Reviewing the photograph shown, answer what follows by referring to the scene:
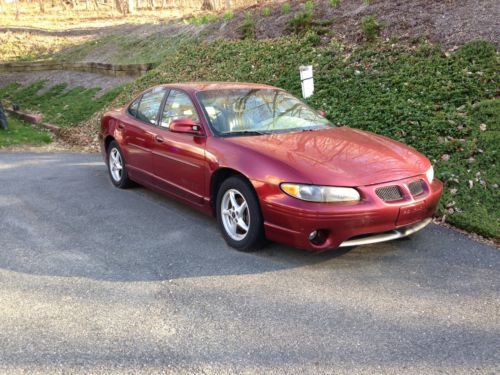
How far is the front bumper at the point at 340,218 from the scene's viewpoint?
381 cm

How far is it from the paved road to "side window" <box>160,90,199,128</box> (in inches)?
43.2

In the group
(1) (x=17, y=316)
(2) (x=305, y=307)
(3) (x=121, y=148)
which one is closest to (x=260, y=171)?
→ (2) (x=305, y=307)

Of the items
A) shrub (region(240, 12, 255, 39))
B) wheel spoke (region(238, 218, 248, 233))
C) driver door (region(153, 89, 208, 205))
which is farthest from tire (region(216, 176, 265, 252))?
shrub (region(240, 12, 255, 39))

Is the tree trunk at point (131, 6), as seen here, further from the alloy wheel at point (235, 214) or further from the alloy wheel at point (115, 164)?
the alloy wheel at point (235, 214)

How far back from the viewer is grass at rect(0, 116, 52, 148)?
11761 millimetres

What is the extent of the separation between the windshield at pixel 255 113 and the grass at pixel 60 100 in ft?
30.1

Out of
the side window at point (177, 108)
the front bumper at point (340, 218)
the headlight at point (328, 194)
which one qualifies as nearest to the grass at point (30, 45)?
the side window at point (177, 108)

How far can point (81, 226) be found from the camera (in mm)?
5180

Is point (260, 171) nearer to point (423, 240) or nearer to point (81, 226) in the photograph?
point (423, 240)

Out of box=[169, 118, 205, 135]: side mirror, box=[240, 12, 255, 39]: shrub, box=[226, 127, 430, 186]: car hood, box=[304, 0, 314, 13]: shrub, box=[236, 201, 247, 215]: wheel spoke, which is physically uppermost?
box=[304, 0, 314, 13]: shrub

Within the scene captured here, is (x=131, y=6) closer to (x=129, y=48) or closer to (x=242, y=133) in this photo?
(x=129, y=48)

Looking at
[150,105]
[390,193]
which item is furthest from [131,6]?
[390,193]

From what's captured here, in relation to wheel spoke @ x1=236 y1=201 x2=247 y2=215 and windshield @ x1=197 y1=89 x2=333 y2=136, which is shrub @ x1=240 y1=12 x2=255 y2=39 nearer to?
windshield @ x1=197 y1=89 x2=333 y2=136

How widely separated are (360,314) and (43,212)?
12.8 feet
